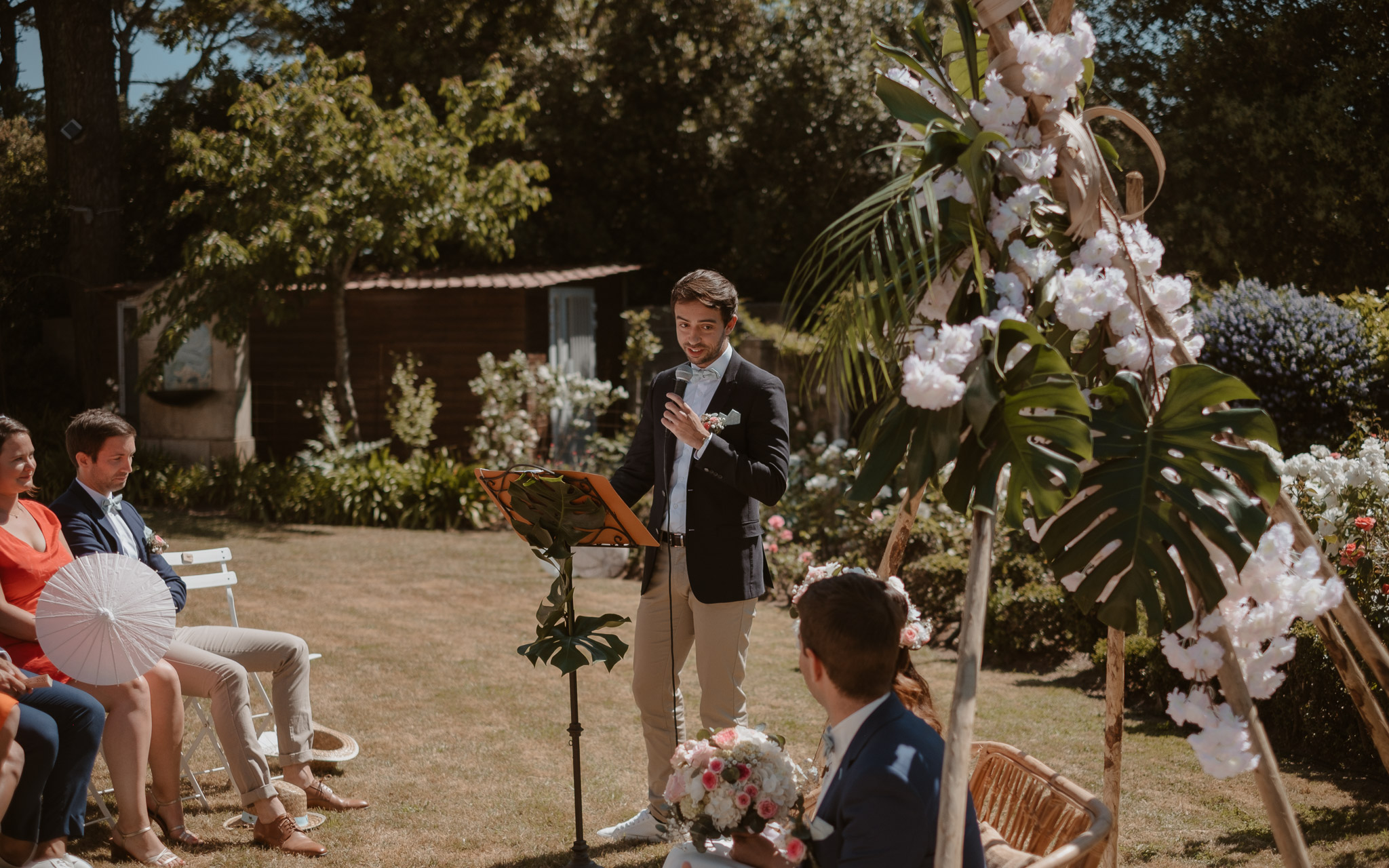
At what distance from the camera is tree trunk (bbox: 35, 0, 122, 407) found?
14438 mm

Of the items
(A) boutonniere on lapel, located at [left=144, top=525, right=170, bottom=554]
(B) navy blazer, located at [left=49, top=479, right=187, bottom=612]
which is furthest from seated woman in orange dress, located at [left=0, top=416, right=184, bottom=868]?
(A) boutonniere on lapel, located at [left=144, top=525, right=170, bottom=554]

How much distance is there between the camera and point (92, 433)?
3938 millimetres

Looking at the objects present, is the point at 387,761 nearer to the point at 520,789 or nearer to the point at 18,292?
the point at 520,789

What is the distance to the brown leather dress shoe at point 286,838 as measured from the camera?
3865 millimetres

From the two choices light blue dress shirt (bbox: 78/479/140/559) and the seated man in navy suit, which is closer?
the seated man in navy suit

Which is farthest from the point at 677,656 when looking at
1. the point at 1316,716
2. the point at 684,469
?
the point at 1316,716

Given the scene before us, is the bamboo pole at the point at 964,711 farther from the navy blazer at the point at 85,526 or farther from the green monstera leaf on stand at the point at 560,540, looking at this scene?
the navy blazer at the point at 85,526

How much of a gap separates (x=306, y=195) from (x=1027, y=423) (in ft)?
37.8

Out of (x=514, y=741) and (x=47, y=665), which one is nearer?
(x=47, y=665)

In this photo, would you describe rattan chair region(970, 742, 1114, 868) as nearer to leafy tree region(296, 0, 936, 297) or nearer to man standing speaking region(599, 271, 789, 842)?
man standing speaking region(599, 271, 789, 842)

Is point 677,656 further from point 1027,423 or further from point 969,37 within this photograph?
point 969,37

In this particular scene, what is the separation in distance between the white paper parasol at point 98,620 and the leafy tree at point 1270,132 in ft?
40.8

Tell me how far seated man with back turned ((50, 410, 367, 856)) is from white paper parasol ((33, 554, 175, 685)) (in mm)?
401

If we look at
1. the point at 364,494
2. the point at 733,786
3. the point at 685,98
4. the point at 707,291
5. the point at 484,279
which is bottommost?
the point at 364,494
